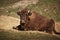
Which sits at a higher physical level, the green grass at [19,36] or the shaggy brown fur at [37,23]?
the shaggy brown fur at [37,23]

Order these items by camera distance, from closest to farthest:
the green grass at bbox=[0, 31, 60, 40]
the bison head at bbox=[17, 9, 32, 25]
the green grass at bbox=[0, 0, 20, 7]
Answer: the green grass at bbox=[0, 31, 60, 40]
the bison head at bbox=[17, 9, 32, 25]
the green grass at bbox=[0, 0, 20, 7]

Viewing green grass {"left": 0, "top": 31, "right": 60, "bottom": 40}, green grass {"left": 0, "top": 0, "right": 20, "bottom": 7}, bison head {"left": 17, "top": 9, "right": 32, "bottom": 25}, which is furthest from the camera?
green grass {"left": 0, "top": 0, "right": 20, "bottom": 7}

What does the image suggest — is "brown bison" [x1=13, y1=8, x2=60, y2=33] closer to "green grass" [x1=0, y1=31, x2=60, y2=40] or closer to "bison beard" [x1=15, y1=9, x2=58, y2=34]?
"bison beard" [x1=15, y1=9, x2=58, y2=34]

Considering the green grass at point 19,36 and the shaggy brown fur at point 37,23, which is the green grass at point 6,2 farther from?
the green grass at point 19,36

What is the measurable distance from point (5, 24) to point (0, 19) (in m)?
0.67

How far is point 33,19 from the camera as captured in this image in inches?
293

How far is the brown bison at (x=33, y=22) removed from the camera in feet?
23.9

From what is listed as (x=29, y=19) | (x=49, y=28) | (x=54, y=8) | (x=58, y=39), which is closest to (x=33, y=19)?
(x=29, y=19)

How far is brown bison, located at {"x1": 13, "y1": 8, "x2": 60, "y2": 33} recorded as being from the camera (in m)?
7.29

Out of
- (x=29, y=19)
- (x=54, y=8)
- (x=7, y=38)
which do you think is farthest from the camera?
(x=54, y=8)

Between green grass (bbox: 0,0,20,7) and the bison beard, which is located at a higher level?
green grass (bbox: 0,0,20,7)

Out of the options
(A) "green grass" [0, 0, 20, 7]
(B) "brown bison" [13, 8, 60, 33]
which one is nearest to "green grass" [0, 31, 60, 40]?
(B) "brown bison" [13, 8, 60, 33]

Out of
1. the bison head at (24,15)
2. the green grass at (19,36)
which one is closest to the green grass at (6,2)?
the bison head at (24,15)

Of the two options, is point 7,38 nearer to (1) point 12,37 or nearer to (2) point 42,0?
(1) point 12,37
